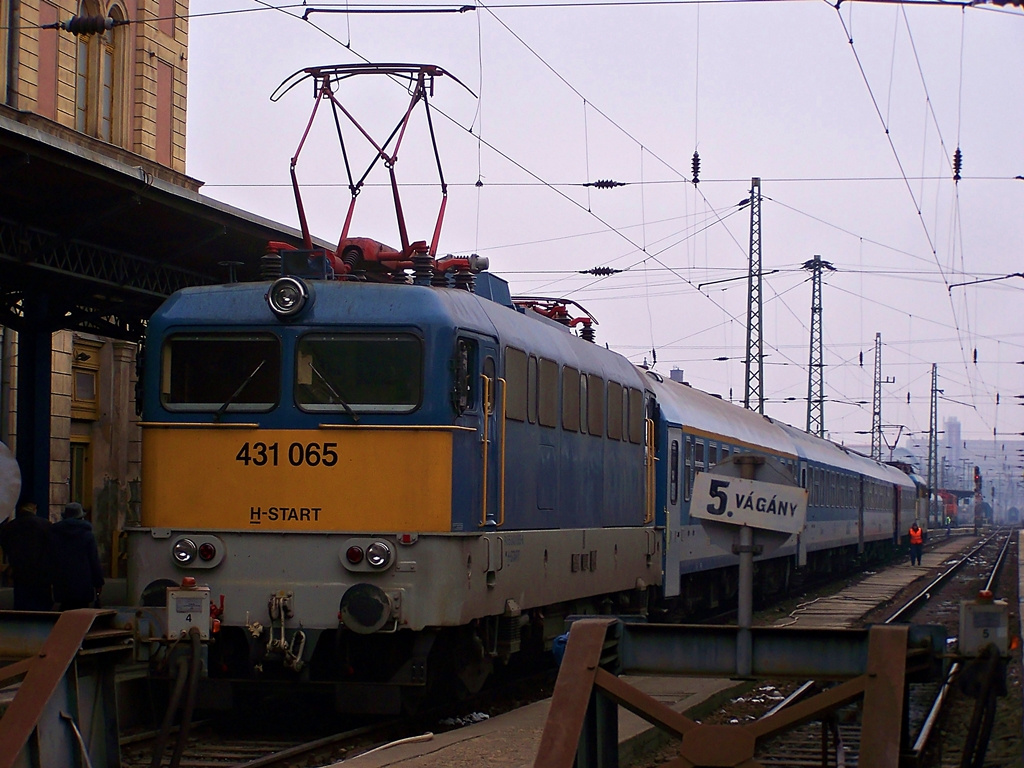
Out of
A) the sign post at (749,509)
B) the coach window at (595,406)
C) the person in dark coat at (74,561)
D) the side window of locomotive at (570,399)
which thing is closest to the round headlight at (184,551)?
the person in dark coat at (74,561)

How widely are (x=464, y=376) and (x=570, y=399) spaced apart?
2.78 m

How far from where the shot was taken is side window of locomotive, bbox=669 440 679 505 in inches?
716

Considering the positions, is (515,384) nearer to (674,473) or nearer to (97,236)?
(674,473)

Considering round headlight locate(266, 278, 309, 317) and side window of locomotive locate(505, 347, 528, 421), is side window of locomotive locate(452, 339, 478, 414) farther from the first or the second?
round headlight locate(266, 278, 309, 317)

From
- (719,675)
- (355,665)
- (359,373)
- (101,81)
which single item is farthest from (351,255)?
(101,81)

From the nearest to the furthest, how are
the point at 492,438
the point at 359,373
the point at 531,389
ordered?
1. the point at 359,373
2. the point at 492,438
3. the point at 531,389

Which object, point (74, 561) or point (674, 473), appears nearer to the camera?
point (74, 561)

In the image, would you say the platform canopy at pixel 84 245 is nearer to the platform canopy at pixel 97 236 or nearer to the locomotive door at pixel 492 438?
the platform canopy at pixel 97 236

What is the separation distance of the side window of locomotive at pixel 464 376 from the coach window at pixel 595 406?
10.3ft

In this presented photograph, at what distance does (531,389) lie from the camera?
12445mm

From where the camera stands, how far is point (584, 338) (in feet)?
52.4

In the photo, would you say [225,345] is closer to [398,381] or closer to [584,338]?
[398,381]

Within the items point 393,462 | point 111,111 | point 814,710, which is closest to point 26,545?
point 393,462

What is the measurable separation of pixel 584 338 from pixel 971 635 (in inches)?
355
